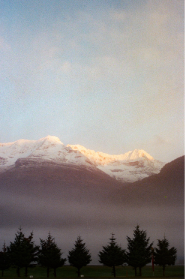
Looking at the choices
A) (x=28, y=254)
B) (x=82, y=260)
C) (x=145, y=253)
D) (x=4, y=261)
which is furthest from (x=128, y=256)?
(x=4, y=261)

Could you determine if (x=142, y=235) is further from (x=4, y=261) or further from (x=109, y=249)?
(x=4, y=261)

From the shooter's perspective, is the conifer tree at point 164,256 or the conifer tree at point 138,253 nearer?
the conifer tree at point 138,253

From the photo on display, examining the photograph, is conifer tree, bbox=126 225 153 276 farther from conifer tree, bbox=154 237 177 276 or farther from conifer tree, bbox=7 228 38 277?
conifer tree, bbox=7 228 38 277

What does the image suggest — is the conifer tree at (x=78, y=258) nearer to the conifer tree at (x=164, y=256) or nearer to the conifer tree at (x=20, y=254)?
the conifer tree at (x=20, y=254)

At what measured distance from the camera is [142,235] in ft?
308

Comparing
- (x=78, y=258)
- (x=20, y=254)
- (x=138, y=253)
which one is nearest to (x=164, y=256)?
(x=138, y=253)

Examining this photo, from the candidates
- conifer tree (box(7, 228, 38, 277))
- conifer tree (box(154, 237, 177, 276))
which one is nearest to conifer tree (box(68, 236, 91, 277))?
conifer tree (box(7, 228, 38, 277))

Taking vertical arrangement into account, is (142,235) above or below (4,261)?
above

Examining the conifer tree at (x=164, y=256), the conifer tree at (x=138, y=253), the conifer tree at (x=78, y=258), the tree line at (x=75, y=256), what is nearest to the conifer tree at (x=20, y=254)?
the tree line at (x=75, y=256)

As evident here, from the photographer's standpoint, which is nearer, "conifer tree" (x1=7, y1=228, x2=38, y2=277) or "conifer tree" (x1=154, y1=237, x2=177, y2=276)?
"conifer tree" (x1=7, y1=228, x2=38, y2=277)

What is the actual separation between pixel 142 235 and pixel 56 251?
2480 cm

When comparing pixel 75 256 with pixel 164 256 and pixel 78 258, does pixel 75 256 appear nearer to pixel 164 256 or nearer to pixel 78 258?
pixel 78 258

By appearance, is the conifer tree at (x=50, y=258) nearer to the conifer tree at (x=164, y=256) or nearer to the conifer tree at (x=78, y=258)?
the conifer tree at (x=78, y=258)

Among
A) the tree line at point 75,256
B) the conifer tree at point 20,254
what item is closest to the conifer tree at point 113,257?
the tree line at point 75,256
